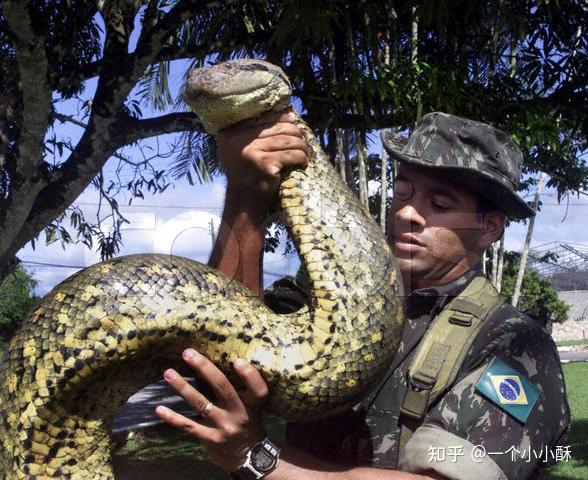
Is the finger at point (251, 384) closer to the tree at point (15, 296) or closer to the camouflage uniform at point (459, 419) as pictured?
the camouflage uniform at point (459, 419)

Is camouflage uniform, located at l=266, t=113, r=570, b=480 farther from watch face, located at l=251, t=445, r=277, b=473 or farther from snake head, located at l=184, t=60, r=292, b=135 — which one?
snake head, located at l=184, t=60, r=292, b=135

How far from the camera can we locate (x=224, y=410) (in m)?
1.82

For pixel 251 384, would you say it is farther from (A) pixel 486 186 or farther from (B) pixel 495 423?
(A) pixel 486 186

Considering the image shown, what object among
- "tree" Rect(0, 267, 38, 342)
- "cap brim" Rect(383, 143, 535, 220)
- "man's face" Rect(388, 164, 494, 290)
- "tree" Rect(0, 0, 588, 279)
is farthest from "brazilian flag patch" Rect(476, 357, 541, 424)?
"tree" Rect(0, 267, 38, 342)

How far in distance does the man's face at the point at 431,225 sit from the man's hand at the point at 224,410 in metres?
0.80

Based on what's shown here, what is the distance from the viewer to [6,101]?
647cm

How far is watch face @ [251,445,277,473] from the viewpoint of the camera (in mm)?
1848

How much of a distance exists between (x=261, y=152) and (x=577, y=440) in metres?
9.47

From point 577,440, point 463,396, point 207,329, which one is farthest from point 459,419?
point 577,440

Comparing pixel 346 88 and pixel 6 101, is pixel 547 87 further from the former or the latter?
pixel 6 101

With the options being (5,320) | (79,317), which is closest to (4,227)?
(79,317)

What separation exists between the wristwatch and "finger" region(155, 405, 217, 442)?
0.41ft

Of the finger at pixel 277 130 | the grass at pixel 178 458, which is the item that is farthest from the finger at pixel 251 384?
the grass at pixel 178 458

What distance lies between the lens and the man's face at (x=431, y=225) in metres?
2.27
